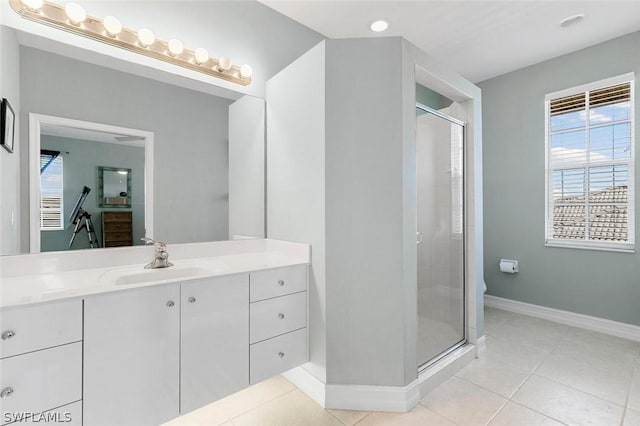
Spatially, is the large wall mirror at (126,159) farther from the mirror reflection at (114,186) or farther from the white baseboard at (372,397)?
the white baseboard at (372,397)

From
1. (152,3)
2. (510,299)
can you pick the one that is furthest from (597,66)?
(152,3)

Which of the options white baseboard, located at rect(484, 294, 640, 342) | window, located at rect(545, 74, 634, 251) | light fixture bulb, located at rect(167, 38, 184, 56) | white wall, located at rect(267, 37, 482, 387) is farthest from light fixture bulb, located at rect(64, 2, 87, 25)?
white baseboard, located at rect(484, 294, 640, 342)

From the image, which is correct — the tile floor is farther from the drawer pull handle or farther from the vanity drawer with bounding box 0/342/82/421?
the drawer pull handle

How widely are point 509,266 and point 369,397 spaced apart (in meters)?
2.60

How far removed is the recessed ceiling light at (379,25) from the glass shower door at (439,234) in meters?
1.08

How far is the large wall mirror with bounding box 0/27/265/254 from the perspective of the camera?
1462 mm

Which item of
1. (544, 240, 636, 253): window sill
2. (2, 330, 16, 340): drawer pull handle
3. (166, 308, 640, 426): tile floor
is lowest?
(166, 308, 640, 426): tile floor

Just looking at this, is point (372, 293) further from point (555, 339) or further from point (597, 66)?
point (597, 66)

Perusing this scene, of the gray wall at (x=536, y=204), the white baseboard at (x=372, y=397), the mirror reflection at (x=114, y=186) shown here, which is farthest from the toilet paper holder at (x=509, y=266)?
the mirror reflection at (x=114, y=186)

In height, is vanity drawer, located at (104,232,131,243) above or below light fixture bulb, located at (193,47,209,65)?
below

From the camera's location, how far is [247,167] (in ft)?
7.20

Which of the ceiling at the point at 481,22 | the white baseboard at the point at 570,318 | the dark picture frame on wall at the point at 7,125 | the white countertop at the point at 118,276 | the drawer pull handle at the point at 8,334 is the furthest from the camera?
the white baseboard at the point at 570,318

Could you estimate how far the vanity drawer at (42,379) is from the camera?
1.02 metres

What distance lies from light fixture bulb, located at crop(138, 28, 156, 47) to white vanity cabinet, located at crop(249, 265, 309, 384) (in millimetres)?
1444
